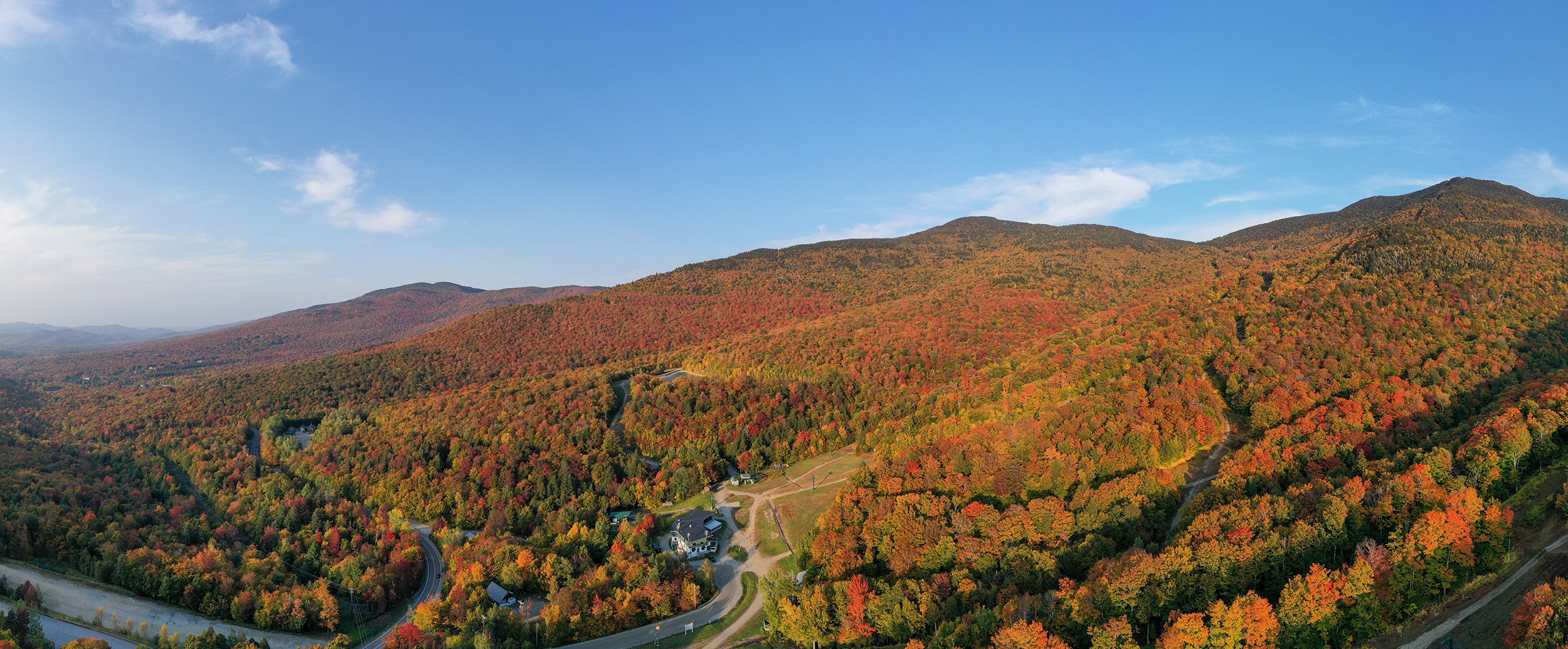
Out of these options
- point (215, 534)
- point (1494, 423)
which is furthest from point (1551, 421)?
point (215, 534)

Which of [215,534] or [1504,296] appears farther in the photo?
[1504,296]

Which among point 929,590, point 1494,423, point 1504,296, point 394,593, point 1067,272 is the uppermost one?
point 1067,272

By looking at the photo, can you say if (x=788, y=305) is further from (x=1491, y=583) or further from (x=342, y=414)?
(x=1491, y=583)

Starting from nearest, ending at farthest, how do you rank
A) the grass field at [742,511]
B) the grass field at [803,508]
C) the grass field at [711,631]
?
the grass field at [711,631], the grass field at [803,508], the grass field at [742,511]

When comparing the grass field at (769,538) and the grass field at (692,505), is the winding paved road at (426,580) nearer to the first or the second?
the grass field at (692,505)

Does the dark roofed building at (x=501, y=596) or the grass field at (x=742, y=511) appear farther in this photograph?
the grass field at (x=742, y=511)

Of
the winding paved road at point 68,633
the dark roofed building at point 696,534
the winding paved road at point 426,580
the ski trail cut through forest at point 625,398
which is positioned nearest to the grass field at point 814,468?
the dark roofed building at point 696,534

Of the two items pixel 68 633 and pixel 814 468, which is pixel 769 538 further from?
pixel 68 633
